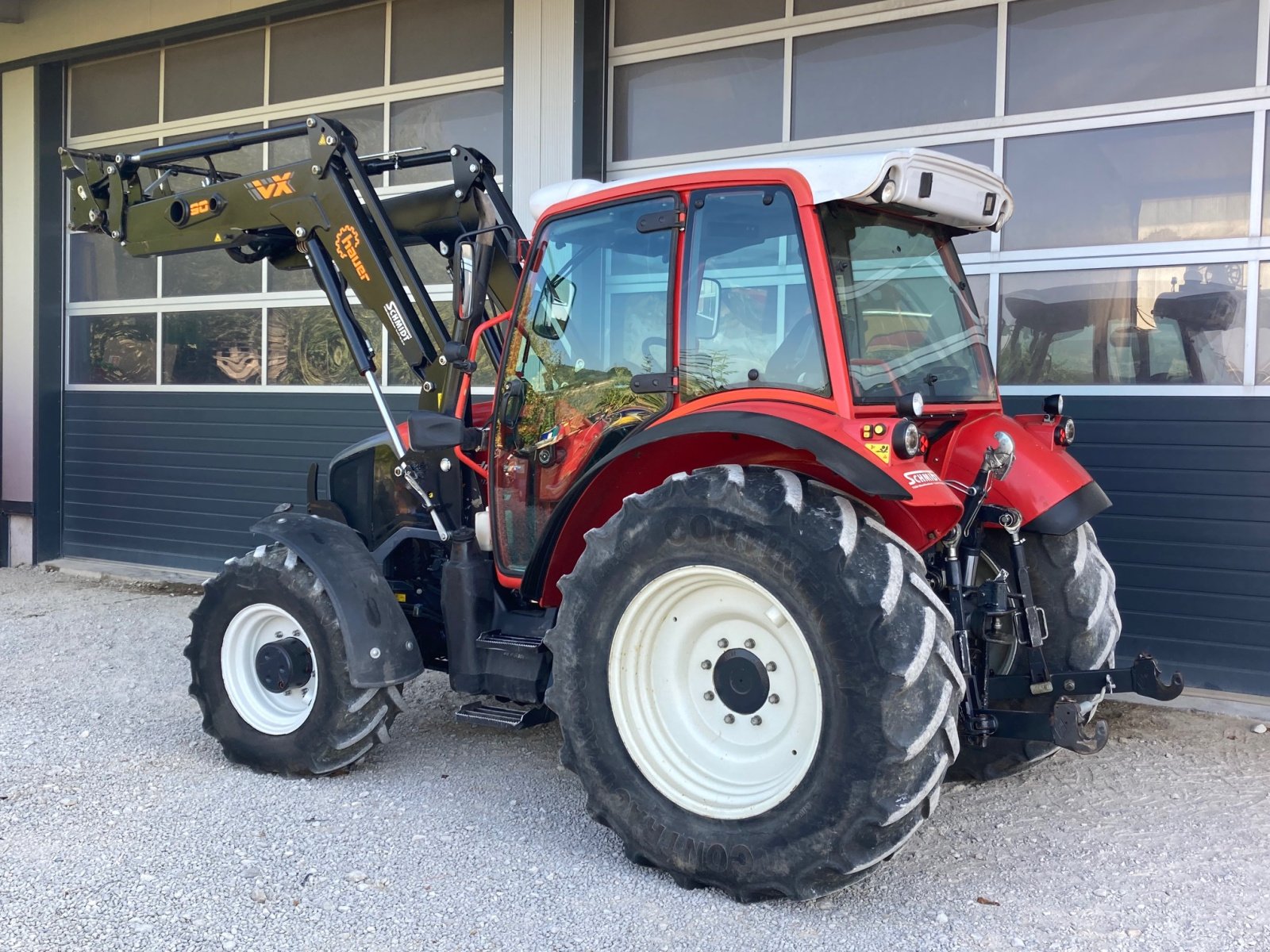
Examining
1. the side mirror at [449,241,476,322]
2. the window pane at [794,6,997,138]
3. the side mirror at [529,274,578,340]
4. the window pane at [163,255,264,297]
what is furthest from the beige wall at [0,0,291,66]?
the side mirror at [529,274,578,340]

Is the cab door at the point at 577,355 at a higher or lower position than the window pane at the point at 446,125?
lower

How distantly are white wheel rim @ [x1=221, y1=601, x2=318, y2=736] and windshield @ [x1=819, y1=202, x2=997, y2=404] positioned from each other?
2.61 meters

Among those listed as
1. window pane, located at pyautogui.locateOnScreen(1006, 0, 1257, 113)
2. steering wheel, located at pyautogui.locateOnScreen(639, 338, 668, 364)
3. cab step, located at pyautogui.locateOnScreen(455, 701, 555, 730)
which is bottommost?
cab step, located at pyautogui.locateOnScreen(455, 701, 555, 730)

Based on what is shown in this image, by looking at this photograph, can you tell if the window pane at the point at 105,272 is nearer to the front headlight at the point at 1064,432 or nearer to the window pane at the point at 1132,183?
the window pane at the point at 1132,183

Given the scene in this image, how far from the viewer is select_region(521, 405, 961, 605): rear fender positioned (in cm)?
317

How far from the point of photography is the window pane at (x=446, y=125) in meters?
8.16

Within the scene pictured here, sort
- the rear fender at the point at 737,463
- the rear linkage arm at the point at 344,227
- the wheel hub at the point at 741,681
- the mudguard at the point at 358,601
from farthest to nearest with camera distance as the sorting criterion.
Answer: the rear linkage arm at the point at 344,227 → the mudguard at the point at 358,601 → the wheel hub at the point at 741,681 → the rear fender at the point at 737,463

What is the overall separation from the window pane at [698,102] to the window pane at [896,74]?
225 mm

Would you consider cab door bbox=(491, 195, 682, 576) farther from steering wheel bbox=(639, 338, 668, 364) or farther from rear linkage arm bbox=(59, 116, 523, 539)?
rear linkage arm bbox=(59, 116, 523, 539)

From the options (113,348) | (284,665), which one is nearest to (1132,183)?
(284,665)

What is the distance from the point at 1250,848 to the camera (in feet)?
12.8

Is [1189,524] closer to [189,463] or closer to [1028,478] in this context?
[1028,478]

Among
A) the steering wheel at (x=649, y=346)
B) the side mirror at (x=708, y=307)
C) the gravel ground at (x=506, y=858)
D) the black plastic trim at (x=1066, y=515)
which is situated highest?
the side mirror at (x=708, y=307)

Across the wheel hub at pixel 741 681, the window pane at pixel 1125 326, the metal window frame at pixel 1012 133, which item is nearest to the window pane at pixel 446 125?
the metal window frame at pixel 1012 133
